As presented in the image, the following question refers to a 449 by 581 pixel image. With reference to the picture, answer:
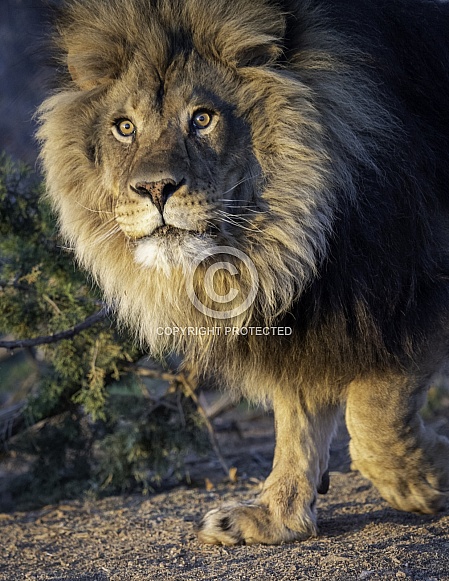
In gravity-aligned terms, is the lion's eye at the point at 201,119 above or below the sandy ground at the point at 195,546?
above

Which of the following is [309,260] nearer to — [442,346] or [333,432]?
[442,346]

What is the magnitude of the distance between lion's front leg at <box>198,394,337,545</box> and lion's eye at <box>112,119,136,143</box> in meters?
1.25

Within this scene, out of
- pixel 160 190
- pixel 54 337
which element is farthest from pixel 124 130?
pixel 54 337

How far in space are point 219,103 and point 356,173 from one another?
1.79 ft

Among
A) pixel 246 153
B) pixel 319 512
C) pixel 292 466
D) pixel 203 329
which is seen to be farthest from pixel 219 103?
pixel 319 512

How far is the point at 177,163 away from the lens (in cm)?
297

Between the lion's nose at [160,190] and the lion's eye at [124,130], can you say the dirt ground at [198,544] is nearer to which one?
the lion's nose at [160,190]

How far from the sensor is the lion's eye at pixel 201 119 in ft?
10.2

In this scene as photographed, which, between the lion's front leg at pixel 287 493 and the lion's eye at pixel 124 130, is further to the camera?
the lion's front leg at pixel 287 493

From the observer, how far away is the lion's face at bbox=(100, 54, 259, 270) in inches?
116

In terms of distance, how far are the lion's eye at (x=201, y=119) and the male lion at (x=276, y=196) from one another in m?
0.01

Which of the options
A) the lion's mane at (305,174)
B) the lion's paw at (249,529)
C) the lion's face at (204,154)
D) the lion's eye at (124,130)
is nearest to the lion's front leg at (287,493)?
the lion's paw at (249,529)

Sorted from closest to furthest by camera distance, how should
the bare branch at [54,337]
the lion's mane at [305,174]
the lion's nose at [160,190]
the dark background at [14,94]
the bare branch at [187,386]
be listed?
the lion's nose at [160,190], the lion's mane at [305,174], the bare branch at [54,337], the bare branch at [187,386], the dark background at [14,94]

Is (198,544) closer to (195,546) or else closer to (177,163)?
(195,546)
